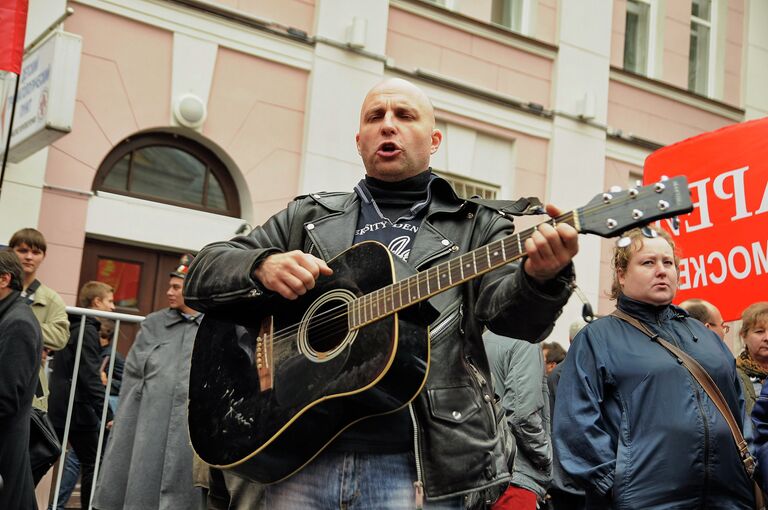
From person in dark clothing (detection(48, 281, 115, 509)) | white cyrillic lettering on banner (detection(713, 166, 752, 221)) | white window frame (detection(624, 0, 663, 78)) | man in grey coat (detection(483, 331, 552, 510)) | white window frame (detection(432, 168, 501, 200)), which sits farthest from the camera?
white window frame (detection(624, 0, 663, 78))

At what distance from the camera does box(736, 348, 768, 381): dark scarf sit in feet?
17.0

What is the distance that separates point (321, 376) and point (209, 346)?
0.49 m

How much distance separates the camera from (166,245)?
9797 mm

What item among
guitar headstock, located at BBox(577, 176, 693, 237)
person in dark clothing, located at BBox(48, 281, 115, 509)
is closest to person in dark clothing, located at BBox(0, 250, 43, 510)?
person in dark clothing, located at BBox(48, 281, 115, 509)

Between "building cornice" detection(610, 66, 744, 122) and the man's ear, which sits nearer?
the man's ear

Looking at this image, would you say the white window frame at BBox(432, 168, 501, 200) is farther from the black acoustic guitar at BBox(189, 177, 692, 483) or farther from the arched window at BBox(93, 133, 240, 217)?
the black acoustic guitar at BBox(189, 177, 692, 483)

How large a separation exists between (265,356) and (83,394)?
4184mm

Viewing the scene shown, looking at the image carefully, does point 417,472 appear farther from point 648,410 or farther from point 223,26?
point 223,26

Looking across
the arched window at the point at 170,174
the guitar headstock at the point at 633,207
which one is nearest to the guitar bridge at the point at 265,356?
the guitar headstock at the point at 633,207

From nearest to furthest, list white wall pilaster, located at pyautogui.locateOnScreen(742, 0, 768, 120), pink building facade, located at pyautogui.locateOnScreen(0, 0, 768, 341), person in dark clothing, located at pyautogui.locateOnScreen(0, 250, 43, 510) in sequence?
person in dark clothing, located at pyautogui.locateOnScreen(0, 250, 43, 510) → pink building facade, located at pyautogui.locateOnScreen(0, 0, 768, 341) → white wall pilaster, located at pyautogui.locateOnScreen(742, 0, 768, 120)

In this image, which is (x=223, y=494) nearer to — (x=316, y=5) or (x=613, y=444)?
(x=613, y=444)

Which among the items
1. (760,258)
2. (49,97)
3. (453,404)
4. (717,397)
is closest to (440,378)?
(453,404)

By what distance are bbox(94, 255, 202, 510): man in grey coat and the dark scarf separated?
3.08 m

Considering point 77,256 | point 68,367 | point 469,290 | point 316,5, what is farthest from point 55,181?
point 469,290
